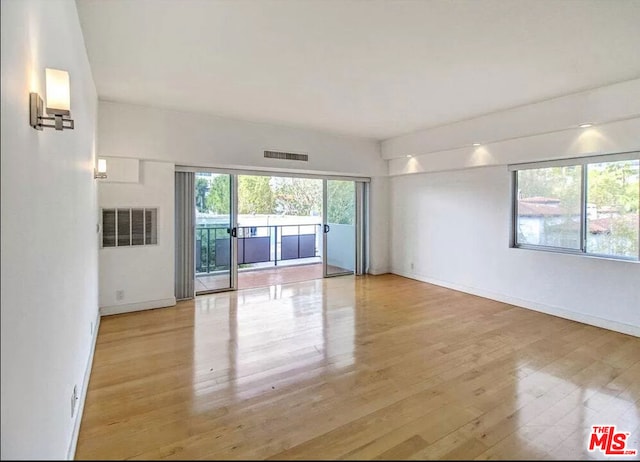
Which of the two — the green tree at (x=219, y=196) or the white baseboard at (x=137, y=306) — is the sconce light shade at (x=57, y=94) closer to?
the white baseboard at (x=137, y=306)

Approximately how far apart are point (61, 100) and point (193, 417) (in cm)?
197

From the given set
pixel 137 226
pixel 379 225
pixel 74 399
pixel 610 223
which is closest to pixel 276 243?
pixel 379 225

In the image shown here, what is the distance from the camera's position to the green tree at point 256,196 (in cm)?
802

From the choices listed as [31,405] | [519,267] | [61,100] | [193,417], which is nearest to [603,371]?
[519,267]

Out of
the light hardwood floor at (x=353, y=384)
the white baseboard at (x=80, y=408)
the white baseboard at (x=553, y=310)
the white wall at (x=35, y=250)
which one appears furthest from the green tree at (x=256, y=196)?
the white wall at (x=35, y=250)

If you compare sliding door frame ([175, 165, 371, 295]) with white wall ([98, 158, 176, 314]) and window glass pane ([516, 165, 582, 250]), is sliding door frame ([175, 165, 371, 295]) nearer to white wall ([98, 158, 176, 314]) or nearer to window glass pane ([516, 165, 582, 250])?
white wall ([98, 158, 176, 314])

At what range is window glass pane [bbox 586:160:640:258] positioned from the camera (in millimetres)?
4028

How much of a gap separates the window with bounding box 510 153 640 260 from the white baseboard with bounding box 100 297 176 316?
17.1 ft

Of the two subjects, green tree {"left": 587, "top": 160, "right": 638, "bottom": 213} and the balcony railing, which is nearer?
green tree {"left": 587, "top": 160, "right": 638, "bottom": 213}

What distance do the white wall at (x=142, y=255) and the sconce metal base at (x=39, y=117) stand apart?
3.48 meters

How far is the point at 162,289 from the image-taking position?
16.4ft

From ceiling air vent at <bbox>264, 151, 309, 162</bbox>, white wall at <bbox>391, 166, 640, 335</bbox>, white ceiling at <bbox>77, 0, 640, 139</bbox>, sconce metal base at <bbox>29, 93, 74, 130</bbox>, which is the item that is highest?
white ceiling at <bbox>77, 0, 640, 139</bbox>

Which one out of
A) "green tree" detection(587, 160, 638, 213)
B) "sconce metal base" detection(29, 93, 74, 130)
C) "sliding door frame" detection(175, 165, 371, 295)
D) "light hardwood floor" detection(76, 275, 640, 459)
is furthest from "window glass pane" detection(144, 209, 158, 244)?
"green tree" detection(587, 160, 638, 213)

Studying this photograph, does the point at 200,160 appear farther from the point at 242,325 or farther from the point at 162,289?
the point at 242,325
